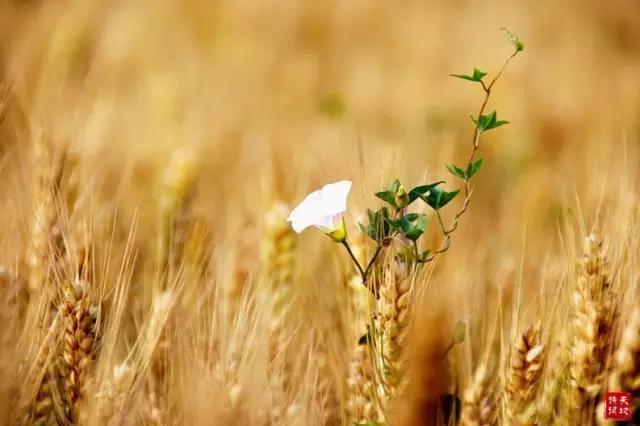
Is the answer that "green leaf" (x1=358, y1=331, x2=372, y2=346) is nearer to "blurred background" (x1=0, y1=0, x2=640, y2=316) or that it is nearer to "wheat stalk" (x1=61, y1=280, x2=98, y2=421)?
"blurred background" (x1=0, y1=0, x2=640, y2=316)

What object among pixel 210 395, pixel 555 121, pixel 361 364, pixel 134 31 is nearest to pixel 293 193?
pixel 361 364

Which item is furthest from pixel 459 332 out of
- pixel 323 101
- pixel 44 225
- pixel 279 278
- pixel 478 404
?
pixel 323 101

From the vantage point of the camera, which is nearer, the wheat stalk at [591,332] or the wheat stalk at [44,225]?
the wheat stalk at [591,332]

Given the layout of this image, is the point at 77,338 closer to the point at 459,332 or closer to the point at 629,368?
the point at 459,332

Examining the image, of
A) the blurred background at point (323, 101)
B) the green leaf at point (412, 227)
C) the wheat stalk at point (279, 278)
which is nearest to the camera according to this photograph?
the green leaf at point (412, 227)

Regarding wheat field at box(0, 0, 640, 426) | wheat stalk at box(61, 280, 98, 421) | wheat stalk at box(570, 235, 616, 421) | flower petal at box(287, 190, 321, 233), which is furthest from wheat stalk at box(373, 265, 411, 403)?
wheat stalk at box(61, 280, 98, 421)

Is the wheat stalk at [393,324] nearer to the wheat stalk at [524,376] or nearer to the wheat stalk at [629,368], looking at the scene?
the wheat stalk at [524,376]

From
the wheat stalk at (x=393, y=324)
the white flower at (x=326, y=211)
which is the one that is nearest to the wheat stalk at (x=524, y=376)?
the wheat stalk at (x=393, y=324)
